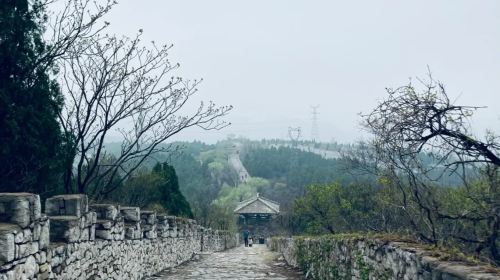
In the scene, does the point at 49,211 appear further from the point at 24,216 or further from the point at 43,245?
the point at 24,216

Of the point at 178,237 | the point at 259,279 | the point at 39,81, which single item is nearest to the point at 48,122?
the point at 39,81

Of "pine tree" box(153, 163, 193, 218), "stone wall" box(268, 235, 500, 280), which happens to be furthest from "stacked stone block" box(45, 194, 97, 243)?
"pine tree" box(153, 163, 193, 218)

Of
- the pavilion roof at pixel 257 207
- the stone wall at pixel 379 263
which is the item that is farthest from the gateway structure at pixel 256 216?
the stone wall at pixel 379 263

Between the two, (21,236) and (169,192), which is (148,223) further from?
(169,192)

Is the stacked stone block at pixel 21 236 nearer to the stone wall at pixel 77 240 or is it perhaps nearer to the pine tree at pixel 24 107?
the stone wall at pixel 77 240

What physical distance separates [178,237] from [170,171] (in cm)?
1181

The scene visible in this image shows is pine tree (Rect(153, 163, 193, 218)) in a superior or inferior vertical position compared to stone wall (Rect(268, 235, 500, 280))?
superior

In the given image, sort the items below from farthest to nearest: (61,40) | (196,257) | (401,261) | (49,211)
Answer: (196,257) → (61,40) → (49,211) → (401,261)

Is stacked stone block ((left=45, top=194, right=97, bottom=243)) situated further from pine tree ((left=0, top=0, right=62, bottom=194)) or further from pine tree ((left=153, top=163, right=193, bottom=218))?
pine tree ((left=153, top=163, right=193, bottom=218))

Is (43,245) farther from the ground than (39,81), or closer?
closer

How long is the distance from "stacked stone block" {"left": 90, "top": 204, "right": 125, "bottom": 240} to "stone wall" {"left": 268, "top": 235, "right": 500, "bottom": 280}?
4.01m

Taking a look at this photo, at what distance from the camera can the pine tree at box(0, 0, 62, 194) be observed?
27.2 feet

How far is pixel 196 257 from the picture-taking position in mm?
19797

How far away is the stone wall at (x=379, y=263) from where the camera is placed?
4.02 meters
